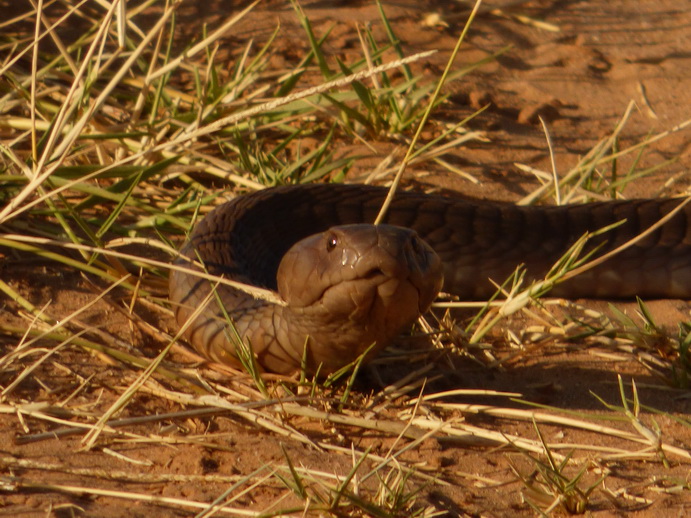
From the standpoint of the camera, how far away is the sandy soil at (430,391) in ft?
6.35

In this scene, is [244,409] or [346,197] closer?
[244,409]

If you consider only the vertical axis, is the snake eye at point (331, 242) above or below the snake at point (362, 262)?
above

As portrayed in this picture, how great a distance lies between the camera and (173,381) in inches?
96.7

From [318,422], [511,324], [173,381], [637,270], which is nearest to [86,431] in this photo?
[173,381]

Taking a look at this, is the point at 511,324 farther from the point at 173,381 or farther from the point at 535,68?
the point at 535,68

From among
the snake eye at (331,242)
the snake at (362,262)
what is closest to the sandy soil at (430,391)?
the snake at (362,262)

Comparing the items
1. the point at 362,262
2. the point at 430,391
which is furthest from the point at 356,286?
the point at 430,391

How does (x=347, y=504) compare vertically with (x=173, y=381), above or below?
above

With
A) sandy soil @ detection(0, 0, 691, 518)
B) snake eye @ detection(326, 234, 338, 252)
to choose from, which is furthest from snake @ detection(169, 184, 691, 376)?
sandy soil @ detection(0, 0, 691, 518)

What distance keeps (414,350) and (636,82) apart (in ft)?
8.92

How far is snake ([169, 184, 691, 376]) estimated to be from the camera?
87.6 inches

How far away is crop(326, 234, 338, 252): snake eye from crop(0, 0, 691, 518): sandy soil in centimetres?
36

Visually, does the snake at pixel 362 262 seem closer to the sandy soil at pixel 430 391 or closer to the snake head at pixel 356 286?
the snake head at pixel 356 286

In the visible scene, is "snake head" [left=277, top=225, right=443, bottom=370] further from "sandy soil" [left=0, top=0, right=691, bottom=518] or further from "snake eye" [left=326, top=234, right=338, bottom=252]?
"sandy soil" [left=0, top=0, right=691, bottom=518]
